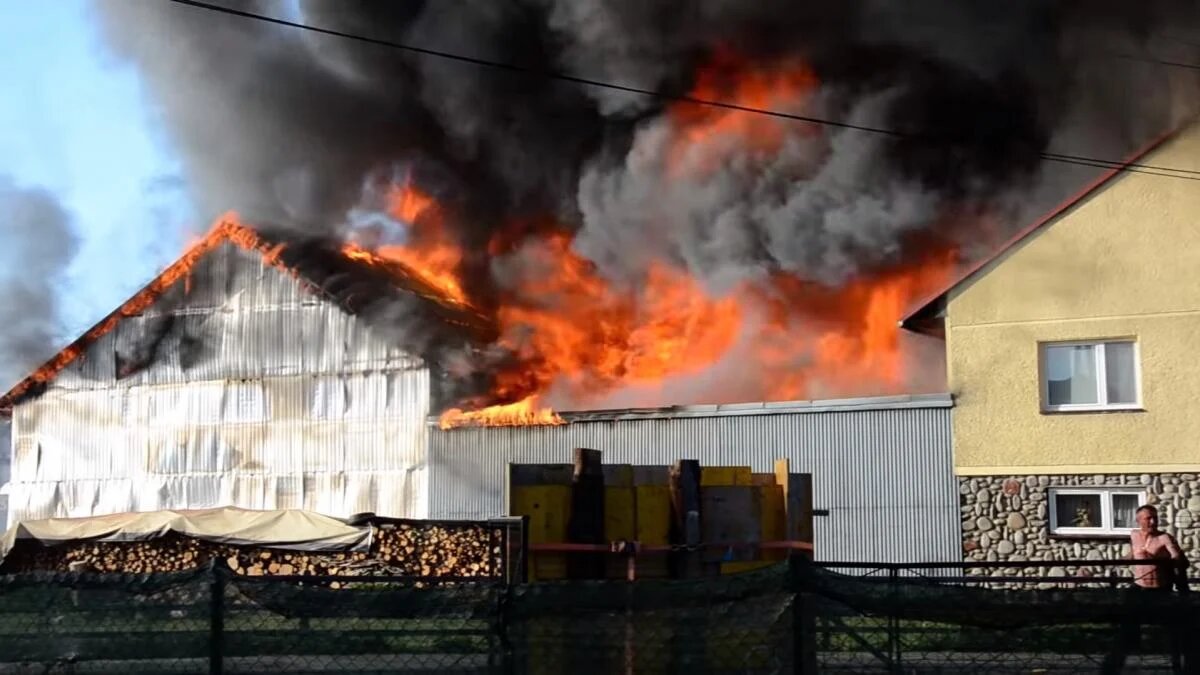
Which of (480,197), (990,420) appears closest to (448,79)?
(480,197)

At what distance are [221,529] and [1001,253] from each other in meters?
11.3

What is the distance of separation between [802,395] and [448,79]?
358 inches

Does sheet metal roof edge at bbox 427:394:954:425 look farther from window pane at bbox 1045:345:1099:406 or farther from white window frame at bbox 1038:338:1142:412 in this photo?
window pane at bbox 1045:345:1099:406

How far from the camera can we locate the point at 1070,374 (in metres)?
18.4

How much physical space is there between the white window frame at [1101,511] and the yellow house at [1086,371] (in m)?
0.02

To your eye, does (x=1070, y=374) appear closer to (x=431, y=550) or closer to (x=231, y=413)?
(x=431, y=550)

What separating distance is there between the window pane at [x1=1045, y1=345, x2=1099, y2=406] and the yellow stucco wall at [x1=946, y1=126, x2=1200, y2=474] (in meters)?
0.23

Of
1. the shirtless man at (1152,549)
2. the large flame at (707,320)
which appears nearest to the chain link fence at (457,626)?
the shirtless man at (1152,549)

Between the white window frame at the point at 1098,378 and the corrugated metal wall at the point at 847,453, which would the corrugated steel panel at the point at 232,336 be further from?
the white window frame at the point at 1098,378

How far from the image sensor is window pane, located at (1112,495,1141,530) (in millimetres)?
17766

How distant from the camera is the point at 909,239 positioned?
23.0 metres

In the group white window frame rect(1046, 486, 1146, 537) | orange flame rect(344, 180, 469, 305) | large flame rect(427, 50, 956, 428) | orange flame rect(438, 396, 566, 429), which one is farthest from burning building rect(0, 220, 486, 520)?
white window frame rect(1046, 486, 1146, 537)

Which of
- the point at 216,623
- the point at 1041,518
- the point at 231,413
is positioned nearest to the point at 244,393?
the point at 231,413

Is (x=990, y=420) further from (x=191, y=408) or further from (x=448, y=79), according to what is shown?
(x=191, y=408)
